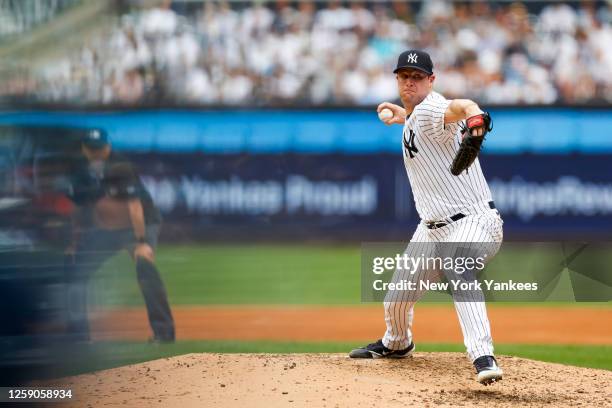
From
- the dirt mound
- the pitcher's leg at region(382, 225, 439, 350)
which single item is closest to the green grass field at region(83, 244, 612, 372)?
the dirt mound

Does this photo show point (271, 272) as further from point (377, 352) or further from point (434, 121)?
point (434, 121)

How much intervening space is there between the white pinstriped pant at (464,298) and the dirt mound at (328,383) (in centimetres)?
27

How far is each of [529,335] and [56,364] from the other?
6402mm

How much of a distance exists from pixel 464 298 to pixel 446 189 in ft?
2.25

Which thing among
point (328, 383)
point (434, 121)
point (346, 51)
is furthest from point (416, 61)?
point (346, 51)

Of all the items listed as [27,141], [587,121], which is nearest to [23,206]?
[27,141]

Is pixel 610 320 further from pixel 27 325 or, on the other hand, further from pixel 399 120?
pixel 27 325

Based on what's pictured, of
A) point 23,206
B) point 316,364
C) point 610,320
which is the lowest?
point 610,320

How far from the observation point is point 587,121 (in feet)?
48.0

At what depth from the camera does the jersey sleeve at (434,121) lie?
5.57 metres

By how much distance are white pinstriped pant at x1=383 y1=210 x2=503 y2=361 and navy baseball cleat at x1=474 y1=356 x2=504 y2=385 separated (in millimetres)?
40

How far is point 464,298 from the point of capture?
5.64 m

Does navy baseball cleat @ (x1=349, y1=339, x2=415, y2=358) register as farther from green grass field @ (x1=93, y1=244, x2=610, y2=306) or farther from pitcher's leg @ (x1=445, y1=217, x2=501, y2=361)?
green grass field @ (x1=93, y1=244, x2=610, y2=306)

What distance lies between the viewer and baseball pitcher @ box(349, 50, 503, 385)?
18.2 feet
